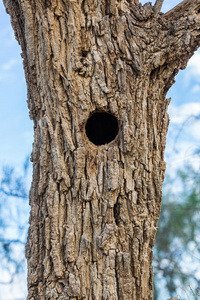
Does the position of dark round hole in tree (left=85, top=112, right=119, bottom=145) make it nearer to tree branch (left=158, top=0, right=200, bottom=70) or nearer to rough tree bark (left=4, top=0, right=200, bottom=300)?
rough tree bark (left=4, top=0, right=200, bottom=300)

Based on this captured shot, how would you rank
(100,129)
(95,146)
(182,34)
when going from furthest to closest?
(100,129) → (182,34) → (95,146)

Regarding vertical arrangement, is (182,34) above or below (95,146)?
above

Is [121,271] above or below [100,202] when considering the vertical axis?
below

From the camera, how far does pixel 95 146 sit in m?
1.91

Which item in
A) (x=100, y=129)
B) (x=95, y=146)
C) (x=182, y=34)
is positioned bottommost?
(x=95, y=146)

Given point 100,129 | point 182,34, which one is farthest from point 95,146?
point 182,34

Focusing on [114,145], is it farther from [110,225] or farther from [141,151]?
[110,225]

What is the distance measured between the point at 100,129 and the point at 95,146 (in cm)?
51

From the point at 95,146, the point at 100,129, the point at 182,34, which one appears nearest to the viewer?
the point at 95,146

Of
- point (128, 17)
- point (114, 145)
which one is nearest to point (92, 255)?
point (114, 145)

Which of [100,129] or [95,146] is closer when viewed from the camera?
[95,146]

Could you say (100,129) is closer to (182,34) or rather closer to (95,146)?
(95,146)

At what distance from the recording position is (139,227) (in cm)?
187

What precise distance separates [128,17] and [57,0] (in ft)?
1.45
